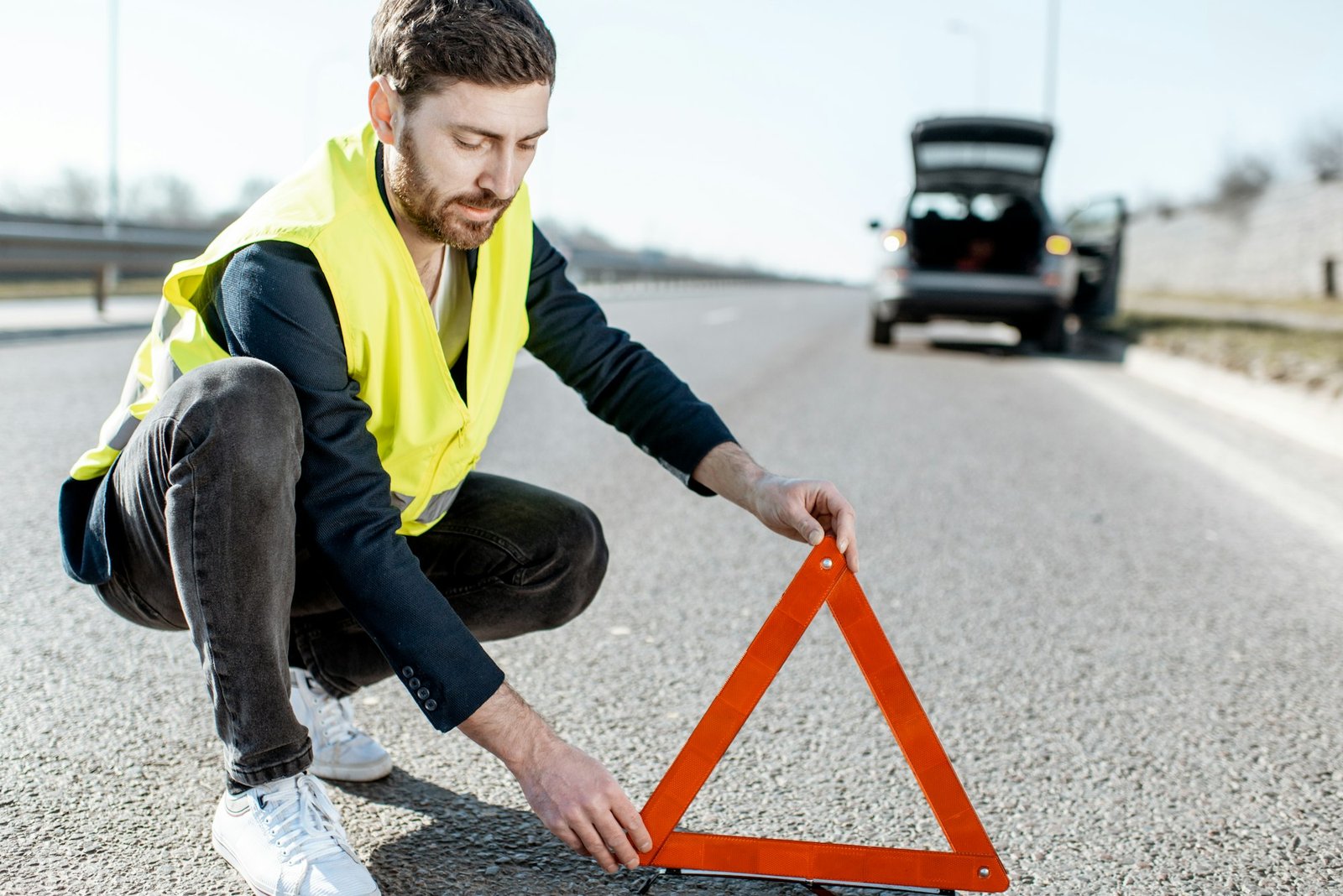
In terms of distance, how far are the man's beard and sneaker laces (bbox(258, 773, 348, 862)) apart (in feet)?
2.80

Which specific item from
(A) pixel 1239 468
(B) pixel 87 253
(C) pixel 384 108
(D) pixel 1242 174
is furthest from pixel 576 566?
(D) pixel 1242 174

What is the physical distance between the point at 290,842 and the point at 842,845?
2.72ft

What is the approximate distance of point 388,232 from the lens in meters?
1.90

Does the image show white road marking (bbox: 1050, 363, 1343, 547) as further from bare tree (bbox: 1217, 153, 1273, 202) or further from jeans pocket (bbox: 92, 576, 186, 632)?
bare tree (bbox: 1217, 153, 1273, 202)

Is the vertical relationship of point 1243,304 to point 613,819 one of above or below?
below

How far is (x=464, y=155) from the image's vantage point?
1797 millimetres

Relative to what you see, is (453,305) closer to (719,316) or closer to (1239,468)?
(1239,468)

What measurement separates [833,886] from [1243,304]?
23.4 meters

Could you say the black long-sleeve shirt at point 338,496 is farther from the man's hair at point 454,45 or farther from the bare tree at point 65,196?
the bare tree at point 65,196

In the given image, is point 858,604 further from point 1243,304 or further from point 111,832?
point 1243,304

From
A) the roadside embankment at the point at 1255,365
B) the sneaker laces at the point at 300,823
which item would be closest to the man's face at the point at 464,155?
the sneaker laces at the point at 300,823

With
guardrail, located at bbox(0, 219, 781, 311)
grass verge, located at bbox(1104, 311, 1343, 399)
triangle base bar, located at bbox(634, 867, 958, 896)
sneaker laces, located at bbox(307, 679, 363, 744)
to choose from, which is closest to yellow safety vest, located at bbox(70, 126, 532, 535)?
sneaker laces, located at bbox(307, 679, 363, 744)

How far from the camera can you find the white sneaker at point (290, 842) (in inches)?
68.7

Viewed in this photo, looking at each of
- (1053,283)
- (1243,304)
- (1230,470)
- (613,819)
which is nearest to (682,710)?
(613,819)
